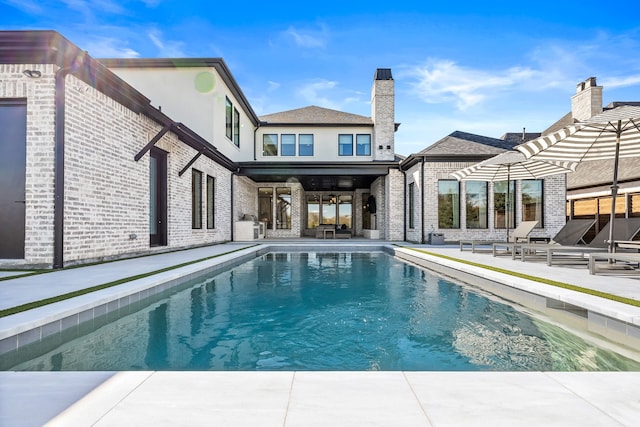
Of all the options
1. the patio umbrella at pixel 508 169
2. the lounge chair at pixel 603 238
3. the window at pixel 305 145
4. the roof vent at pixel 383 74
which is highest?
the roof vent at pixel 383 74

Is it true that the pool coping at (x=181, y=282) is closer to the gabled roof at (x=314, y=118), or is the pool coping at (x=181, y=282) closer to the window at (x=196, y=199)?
the window at (x=196, y=199)

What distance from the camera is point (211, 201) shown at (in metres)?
13.3

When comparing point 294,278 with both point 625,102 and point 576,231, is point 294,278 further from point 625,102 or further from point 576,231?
point 625,102

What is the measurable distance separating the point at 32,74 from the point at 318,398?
7.28 m

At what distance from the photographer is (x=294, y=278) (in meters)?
6.89

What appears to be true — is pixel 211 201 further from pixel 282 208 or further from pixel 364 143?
pixel 364 143

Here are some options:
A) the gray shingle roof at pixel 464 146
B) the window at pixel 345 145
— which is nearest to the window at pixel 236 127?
the window at pixel 345 145

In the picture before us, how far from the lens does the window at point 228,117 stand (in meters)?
14.7

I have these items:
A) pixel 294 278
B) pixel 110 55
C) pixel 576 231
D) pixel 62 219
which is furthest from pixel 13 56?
pixel 576 231

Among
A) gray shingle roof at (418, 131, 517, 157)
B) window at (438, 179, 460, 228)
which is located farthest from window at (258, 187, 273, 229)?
window at (438, 179, 460, 228)

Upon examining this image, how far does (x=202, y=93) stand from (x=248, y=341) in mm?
12344

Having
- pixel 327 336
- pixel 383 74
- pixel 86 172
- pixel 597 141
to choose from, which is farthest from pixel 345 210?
pixel 327 336

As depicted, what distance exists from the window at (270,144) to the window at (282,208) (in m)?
2.18

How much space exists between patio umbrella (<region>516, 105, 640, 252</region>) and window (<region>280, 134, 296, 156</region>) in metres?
14.3
